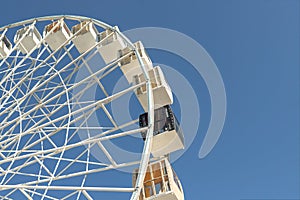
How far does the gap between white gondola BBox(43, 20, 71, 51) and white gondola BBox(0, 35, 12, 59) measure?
1.96 m

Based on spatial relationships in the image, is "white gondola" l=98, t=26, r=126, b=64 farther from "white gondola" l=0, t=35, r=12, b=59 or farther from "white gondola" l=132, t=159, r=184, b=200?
"white gondola" l=0, t=35, r=12, b=59

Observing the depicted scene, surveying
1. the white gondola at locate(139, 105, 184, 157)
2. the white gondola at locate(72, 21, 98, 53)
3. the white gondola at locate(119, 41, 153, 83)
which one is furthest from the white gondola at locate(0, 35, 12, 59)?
the white gondola at locate(139, 105, 184, 157)

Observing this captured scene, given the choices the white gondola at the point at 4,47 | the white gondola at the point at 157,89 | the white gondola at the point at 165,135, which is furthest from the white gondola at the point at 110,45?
the white gondola at the point at 4,47

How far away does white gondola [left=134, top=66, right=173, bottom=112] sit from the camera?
11.3m

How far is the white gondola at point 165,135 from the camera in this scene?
11461 millimetres

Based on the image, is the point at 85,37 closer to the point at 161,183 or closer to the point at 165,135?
the point at 165,135

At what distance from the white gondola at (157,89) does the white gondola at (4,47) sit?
18.0 ft

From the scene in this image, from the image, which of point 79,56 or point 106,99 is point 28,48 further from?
point 106,99

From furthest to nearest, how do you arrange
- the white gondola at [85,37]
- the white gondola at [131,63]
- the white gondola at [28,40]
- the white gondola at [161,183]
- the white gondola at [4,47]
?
the white gondola at [4,47] → the white gondola at [28,40] → the white gondola at [85,37] → the white gondola at [131,63] → the white gondola at [161,183]

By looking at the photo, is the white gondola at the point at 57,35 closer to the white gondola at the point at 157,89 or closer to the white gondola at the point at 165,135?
the white gondola at the point at 157,89

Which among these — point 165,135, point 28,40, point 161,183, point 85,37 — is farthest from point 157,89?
point 28,40

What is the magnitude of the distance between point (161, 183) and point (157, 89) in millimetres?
2602

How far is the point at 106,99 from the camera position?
1021cm

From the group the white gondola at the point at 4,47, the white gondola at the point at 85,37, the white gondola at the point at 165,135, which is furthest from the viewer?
the white gondola at the point at 4,47
